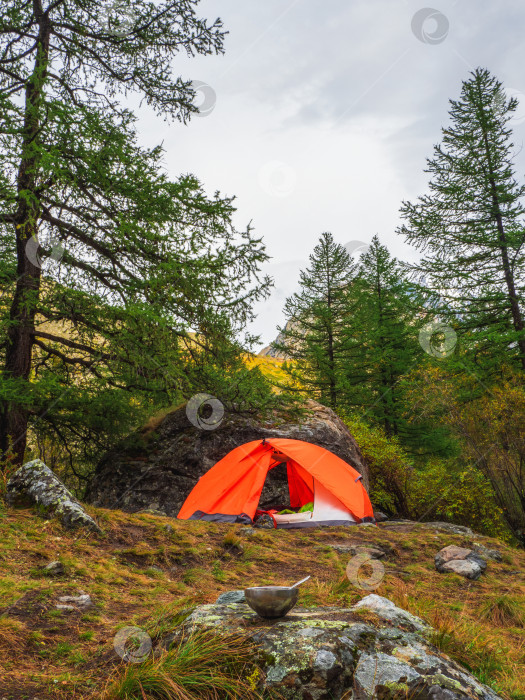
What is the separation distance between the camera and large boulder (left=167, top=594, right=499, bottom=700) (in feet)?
6.28

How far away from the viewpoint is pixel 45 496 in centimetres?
526

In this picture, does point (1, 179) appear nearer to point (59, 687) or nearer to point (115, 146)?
point (115, 146)

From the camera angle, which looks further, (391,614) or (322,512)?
(322,512)

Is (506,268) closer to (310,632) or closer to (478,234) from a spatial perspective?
(478,234)

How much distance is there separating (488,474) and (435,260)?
24.3 feet

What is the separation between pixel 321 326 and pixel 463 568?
12.3 meters

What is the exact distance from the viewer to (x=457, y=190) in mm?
14547

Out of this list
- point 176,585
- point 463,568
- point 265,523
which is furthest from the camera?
point 265,523

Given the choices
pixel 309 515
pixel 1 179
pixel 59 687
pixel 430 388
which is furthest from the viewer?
pixel 430 388

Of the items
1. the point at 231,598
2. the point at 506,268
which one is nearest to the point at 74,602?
the point at 231,598

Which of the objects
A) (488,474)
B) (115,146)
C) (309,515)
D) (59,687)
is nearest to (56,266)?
(115,146)

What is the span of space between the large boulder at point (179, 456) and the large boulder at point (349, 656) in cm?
704

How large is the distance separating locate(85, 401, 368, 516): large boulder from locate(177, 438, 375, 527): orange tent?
28.0 inches

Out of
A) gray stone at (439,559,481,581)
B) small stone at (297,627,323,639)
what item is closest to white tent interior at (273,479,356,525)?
gray stone at (439,559,481,581)
